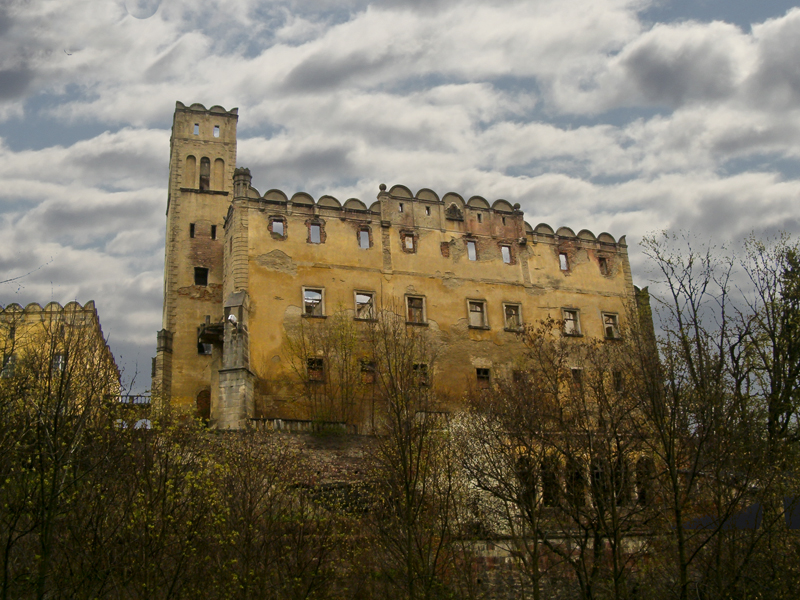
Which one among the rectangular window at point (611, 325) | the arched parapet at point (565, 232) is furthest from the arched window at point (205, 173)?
the rectangular window at point (611, 325)

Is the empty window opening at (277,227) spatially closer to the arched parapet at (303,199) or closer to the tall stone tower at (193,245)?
the arched parapet at (303,199)

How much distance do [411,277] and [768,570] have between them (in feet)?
74.1

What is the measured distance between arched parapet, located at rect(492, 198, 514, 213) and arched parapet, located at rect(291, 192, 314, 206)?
10028 mm

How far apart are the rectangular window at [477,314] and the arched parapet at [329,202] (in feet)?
26.6

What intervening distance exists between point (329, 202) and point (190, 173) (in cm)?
1164

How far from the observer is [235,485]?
2166 centimetres

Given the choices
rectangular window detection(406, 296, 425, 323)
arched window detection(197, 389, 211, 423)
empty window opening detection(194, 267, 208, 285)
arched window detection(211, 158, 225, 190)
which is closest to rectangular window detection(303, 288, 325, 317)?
rectangular window detection(406, 296, 425, 323)

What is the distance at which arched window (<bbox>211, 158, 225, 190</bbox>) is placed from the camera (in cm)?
4717

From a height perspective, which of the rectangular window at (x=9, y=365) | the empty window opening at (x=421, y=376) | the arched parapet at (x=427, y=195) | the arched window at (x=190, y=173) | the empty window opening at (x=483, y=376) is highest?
the arched window at (x=190, y=173)

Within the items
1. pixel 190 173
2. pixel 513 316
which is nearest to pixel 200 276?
pixel 190 173

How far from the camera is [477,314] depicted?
40125 millimetres

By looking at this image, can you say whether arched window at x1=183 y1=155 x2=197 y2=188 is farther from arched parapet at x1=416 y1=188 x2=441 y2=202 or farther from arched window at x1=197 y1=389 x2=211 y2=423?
arched parapet at x1=416 y1=188 x2=441 y2=202

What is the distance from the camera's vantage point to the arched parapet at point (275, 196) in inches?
1531

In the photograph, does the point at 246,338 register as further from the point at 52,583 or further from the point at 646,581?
the point at 646,581
